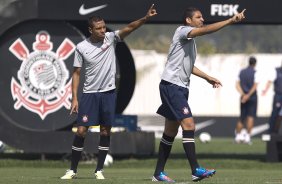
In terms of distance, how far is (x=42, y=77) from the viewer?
21.2m

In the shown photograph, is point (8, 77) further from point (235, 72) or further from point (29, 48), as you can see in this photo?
point (235, 72)

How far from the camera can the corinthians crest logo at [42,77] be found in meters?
21.1

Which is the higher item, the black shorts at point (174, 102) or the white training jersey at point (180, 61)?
the white training jersey at point (180, 61)

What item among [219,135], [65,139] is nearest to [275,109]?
[219,135]

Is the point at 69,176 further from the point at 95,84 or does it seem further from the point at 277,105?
the point at 277,105

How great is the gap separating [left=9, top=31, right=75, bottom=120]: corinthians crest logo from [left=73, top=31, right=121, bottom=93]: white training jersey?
515 centimetres

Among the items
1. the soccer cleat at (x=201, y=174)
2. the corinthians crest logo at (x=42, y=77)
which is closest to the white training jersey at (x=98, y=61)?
the soccer cleat at (x=201, y=174)

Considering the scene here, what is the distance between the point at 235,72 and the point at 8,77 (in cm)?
1636

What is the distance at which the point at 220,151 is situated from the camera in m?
26.1

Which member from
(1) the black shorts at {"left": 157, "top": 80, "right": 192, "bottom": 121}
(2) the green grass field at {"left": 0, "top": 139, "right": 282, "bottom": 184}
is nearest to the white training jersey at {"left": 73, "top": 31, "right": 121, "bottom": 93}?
(1) the black shorts at {"left": 157, "top": 80, "right": 192, "bottom": 121}

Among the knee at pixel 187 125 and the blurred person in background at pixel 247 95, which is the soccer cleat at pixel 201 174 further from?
the blurred person in background at pixel 247 95

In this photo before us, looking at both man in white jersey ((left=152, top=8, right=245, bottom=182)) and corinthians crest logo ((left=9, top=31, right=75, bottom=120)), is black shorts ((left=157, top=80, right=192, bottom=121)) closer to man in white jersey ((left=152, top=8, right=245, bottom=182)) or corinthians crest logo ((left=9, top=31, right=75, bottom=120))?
man in white jersey ((left=152, top=8, right=245, bottom=182))

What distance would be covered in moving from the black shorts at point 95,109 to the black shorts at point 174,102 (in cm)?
103

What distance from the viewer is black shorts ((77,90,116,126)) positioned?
15.9 m
